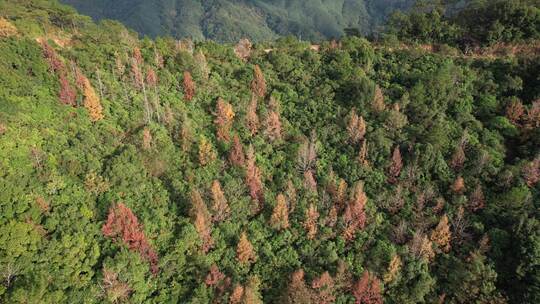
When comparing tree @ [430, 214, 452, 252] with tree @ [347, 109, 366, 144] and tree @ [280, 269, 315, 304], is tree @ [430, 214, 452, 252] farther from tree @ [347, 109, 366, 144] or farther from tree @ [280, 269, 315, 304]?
tree @ [280, 269, 315, 304]

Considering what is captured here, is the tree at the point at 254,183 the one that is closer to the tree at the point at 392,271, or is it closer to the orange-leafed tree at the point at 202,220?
the orange-leafed tree at the point at 202,220

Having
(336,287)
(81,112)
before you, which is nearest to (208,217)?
(336,287)

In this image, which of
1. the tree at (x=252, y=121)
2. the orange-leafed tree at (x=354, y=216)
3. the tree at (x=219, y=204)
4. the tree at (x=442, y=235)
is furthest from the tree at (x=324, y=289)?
the tree at (x=252, y=121)

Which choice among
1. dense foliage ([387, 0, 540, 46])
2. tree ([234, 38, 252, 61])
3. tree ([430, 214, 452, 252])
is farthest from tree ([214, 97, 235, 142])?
dense foliage ([387, 0, 540, 46])

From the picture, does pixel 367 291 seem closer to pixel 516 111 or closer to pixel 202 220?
pixel 202 220

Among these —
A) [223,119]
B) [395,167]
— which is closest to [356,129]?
[395,167]

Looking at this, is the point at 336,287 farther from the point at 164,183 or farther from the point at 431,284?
the point at 164,183
